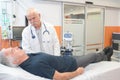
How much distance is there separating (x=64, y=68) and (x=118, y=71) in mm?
649

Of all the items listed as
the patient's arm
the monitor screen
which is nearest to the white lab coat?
the patient's arm

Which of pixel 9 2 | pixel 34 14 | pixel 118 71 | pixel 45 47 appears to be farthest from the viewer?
pixel 9 2

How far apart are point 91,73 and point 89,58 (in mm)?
426

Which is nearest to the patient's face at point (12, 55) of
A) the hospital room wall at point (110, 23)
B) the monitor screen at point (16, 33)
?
the monitor screen at point (16, 33)

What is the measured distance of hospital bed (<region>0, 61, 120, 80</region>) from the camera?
1592mm

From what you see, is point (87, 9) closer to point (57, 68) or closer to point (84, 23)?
point (84, 23)

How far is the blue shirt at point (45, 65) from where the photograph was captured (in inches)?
69.7

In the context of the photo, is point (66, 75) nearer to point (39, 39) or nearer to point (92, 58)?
point (92, 58)

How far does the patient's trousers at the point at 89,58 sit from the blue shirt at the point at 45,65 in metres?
0.24

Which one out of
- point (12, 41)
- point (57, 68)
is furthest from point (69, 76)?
point (12, 41)

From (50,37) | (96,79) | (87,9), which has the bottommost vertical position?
(96,79)

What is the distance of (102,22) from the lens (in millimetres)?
5816

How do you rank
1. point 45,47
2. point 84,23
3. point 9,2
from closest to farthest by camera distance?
1. point 45,47
2. point 9,2
3. point 84,23

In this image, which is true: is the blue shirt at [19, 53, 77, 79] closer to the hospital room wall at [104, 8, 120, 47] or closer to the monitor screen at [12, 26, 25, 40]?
the monitor screen at [12, 26, 25, 40]
